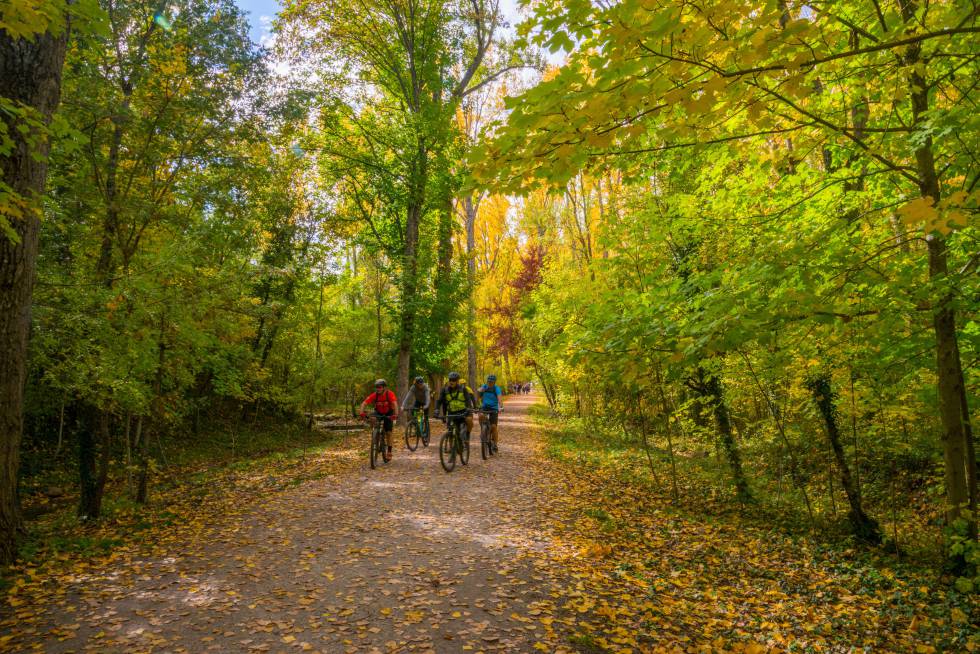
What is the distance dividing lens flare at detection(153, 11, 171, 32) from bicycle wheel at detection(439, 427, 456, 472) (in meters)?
9.22

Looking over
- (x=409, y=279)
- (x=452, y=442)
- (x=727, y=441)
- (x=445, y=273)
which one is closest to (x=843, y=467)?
(x=727, y=441)

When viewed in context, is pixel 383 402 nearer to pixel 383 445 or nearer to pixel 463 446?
pixel 383 445

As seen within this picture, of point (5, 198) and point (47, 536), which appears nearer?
point (5, 198)

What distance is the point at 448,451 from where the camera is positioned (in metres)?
10.3

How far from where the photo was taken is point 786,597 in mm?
5215

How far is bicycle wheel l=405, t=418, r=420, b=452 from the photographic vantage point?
13.1 meters

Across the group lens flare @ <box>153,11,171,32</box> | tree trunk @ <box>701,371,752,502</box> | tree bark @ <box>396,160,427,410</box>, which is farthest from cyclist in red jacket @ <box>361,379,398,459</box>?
lens flare @ <box>153,11,171,32</box>

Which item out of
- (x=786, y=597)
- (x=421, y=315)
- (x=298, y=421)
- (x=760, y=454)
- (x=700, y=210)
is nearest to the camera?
(x=786, y=597)

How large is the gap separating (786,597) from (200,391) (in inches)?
755

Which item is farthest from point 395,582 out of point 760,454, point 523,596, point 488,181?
point 760,454

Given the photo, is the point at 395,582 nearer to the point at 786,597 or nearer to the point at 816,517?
the point at 786,597

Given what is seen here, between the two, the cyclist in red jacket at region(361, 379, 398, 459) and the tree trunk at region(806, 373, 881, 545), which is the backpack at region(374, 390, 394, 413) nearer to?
the cyclist in red jacket at region(361, 379, 398, 459)

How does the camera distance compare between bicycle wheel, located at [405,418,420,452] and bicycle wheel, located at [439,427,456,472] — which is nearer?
bicycle wheel, located at [439,427,456,472]

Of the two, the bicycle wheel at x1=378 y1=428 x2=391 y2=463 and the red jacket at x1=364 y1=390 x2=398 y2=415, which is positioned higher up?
the red jacket at x1=364 y1=390 x2=398 y2=415
